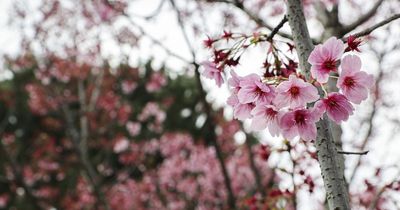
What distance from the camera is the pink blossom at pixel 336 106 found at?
4.20ft

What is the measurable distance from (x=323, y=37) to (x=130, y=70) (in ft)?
27.8

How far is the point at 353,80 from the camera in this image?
4.33 feet

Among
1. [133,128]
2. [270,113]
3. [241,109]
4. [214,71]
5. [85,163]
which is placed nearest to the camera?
[270,113]

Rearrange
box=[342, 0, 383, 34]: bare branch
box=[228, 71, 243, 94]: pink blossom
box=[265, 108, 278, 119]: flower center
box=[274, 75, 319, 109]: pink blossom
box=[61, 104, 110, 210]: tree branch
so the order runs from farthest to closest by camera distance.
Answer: box=[61, 104, 110, 210]: tree branch < box=[342, 0, 383, 34]: bare branch < box=[228, 71, 243, 94]: pink blossom < box=[265, 108, 278, 119]: flower center < box=[274, 75, 319, 109]: pink blossom

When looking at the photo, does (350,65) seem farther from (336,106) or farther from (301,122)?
(301,122)

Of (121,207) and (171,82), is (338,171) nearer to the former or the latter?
(121,207)

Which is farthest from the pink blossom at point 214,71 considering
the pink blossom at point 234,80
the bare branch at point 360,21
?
the bare branch at point 360,21

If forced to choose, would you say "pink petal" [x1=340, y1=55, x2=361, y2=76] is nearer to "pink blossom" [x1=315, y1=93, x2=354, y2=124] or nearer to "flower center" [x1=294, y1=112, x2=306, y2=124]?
"pink blossom" [x1=315, y1=93, x2=354, y2=124]

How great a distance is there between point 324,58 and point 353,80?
131mm

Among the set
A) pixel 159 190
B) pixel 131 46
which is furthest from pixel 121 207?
pixel 131 46

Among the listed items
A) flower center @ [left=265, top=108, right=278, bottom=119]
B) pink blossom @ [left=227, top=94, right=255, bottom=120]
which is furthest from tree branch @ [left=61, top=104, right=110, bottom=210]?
flower center @ [left=265, top=108, right=278, bottom=119]

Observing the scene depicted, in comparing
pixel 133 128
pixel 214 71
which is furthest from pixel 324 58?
pixel 133 128

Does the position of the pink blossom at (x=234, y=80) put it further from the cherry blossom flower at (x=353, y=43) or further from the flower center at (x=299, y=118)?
the cherry blossom flower at (x=353, y=43)

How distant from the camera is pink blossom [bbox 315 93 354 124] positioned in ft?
4.20
